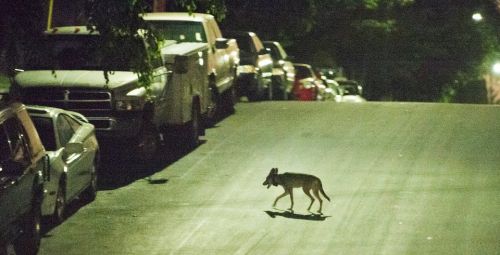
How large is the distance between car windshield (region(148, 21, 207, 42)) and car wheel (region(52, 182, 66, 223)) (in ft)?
30.3

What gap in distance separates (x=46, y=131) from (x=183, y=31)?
29.6 ft

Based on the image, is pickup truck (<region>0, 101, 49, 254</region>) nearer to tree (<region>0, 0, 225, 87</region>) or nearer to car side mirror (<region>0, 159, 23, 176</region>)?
car side mirror (<region>0, 159, 23, 176</region>)

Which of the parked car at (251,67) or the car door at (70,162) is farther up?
the car door at (70,162)

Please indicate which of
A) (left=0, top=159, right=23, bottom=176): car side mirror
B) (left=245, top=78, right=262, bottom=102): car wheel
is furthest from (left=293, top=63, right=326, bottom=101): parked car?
(left=0, top=159, right=23, bottom=176): car side mirror

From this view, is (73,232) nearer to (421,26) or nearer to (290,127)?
(290,127)

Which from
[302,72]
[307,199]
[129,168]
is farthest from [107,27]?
[302,72]

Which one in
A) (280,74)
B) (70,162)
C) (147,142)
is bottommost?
(280,74)

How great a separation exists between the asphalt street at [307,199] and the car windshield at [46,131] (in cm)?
94

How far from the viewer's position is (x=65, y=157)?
14.2m

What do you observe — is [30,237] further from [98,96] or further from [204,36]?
[204,36]

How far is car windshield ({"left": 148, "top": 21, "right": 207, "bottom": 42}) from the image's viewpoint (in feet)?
75.7

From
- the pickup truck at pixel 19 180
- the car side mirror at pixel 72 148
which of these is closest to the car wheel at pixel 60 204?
the car side mirror at pixel 72 148

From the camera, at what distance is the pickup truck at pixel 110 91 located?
722 inches

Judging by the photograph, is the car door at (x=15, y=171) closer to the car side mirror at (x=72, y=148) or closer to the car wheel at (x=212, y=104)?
the car side mirror at (x=72, y=148)
